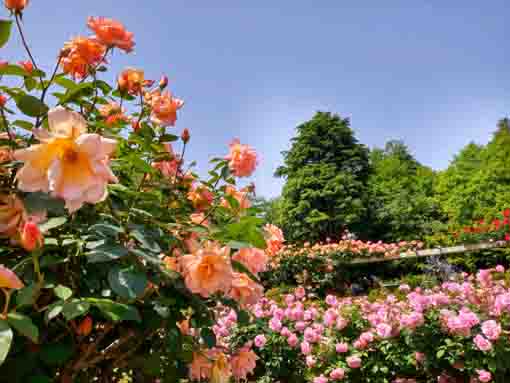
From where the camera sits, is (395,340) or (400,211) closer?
(395,340)

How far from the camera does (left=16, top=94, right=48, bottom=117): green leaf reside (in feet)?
2.60

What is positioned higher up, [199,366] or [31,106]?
[31,106]

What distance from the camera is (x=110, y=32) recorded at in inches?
39.4

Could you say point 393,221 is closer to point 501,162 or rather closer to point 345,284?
point 501,162

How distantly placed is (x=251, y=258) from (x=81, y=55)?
644 mm

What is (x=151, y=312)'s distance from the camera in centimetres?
86

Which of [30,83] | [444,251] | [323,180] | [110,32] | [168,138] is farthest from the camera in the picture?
[323,180]

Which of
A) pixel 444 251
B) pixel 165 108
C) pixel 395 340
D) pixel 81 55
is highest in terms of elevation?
pixel 444 251

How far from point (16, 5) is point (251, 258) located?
2.60 ft

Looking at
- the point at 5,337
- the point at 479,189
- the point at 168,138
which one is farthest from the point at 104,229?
the point at 479,189

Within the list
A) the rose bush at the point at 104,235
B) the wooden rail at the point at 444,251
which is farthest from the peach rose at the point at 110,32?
the wooden rail at the point at 444,251

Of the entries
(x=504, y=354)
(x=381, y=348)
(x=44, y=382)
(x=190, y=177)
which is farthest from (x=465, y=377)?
(x=44, y=382)

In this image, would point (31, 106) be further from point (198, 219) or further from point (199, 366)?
point (199, 366)

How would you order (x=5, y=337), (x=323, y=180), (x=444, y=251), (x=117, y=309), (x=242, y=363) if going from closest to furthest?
(x=5, y=337) → (x=117, y=309) → (x=242, y=363) → (x=444, y=251) → (x=323, y=180)
